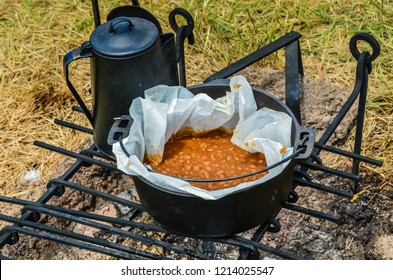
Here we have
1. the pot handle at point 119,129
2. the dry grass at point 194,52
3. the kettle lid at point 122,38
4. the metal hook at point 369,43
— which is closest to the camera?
the pot handle at point 119,129

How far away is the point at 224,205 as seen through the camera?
1.62 metres

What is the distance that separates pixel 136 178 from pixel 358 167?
89 cm

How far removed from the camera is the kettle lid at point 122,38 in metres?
1.86

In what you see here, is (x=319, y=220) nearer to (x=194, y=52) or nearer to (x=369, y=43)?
(x=369, y=43)

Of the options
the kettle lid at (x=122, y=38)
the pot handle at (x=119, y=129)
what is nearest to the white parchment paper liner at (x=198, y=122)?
the pot handle at (x=119, y=129)

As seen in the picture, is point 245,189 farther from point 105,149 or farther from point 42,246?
point 42,246

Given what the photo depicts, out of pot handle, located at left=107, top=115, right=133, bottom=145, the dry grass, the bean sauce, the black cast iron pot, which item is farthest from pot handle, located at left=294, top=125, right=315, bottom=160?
the dry grass

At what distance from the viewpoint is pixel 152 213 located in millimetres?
1763

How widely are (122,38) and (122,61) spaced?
7 cm

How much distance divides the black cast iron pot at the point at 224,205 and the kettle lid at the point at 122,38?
24 centimetres

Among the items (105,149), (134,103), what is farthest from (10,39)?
(134,103)

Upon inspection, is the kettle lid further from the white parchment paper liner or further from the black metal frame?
the black metal frame

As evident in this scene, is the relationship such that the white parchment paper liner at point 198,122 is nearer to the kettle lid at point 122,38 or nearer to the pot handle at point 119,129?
the pot handle at point 119,129

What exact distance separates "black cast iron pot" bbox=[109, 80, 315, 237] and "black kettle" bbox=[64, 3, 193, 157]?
20 centimetres
